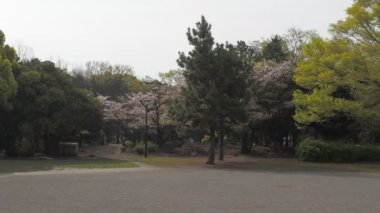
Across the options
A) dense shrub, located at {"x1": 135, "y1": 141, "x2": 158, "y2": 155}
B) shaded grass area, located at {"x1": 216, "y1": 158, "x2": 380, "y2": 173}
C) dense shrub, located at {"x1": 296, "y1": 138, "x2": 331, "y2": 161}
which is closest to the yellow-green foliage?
dense shrub, located at {"x1": 296, "y1": 138, "x2": 331, "y2": 161}

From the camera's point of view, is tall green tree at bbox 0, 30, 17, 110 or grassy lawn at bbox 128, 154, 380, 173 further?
tall green tree at bbox 0, 30, 17, 110

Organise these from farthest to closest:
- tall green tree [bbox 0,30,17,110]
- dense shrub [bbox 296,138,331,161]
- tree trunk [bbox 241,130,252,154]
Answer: tree trunk [bbox 241,130,252,154] → dense shrub [bbox 296,138,331,161] → tall green tree [bbox 0,30,17,110]

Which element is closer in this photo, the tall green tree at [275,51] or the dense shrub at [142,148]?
the dense shrub at [142,148]

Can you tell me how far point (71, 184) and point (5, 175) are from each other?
5.94 m

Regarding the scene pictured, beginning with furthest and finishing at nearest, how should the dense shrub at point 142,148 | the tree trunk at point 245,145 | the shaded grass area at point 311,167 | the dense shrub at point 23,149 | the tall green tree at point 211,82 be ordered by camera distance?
the tree trunk at point 245,145, the dense shrub at point 142,148, the dense shrub at point 23,149, the tall green tree at point 211,82, the shaded grass area at point 311,167

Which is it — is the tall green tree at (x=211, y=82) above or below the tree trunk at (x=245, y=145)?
above

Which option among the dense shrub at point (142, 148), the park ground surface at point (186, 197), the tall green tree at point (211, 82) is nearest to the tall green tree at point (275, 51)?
the dense shrub at point (142, 148)

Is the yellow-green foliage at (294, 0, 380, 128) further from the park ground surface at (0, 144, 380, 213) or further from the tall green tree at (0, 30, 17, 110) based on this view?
the tall green tree at (0, 30, 17, 110)

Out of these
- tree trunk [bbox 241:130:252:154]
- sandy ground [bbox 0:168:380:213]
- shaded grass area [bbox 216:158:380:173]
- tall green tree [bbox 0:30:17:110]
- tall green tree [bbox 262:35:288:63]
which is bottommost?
sandy ground [bbox 0:168:380:213]

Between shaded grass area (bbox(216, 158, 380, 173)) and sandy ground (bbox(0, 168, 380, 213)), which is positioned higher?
shaded grass area (bbox(216, 158, 380, 173))

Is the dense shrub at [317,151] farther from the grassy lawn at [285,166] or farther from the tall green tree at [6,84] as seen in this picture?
the tall green tree at [6,84]

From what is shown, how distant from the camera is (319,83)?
36.2m

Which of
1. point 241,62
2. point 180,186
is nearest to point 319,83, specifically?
point 241,62

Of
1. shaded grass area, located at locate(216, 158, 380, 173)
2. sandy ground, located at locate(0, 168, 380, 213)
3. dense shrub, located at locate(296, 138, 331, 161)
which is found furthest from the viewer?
dense shrub, located at locate(296, 138, 331, 161)
